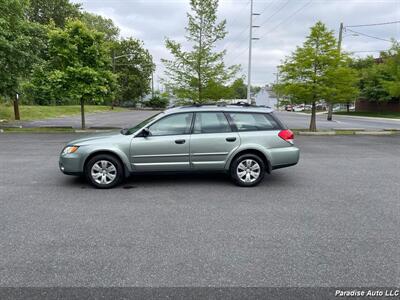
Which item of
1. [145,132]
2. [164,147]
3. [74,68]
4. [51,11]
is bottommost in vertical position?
[164,147]

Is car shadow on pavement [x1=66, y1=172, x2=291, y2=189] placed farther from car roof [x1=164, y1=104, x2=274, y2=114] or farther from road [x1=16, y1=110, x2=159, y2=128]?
road [x1=16, y1=110, x2=159, y2=128]

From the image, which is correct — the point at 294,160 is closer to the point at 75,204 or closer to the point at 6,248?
the point at 75,204

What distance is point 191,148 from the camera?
18.5ft

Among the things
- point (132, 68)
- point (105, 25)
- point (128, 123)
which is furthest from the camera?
point (105, 25)

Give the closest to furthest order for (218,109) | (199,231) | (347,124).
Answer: (199,231) < (218,109) < (347,124)

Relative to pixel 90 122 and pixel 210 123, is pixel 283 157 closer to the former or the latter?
pixel 210 123

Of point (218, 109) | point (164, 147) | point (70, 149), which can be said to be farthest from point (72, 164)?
point (218, 109)

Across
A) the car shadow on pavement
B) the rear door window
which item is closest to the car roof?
the rear door window

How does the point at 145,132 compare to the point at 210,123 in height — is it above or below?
below

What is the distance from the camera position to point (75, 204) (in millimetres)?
4719

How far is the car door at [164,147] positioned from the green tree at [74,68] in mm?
9329

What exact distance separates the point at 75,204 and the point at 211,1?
13.8 meters

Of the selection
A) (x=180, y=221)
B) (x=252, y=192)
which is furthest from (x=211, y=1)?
(x=180, y=221)

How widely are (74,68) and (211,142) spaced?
34.7ft
